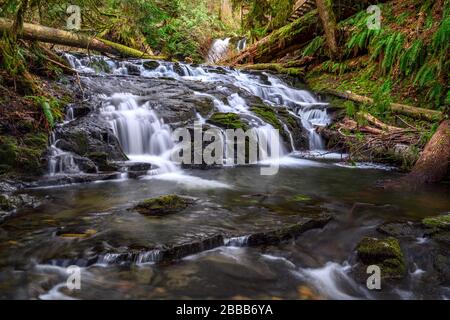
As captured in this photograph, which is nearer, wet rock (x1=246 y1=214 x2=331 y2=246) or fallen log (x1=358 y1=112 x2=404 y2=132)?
wet rock (x1=246 y1=214 x2=331 y2=246)

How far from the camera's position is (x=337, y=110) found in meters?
10.5

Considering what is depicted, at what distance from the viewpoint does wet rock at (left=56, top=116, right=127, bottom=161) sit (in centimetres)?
675

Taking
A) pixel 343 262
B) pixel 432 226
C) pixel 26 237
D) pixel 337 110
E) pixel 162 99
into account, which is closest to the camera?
pixel 343 262

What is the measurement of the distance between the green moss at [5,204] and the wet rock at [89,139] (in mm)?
2160

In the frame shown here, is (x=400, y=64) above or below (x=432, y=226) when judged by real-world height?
above

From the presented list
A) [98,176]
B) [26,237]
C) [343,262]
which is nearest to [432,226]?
[343,262]

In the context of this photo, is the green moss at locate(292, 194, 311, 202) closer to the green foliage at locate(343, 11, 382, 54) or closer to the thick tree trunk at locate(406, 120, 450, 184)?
the thick tree trunk at locate(406, 120, 450, 184)

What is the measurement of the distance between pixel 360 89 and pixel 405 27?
7.28 feet

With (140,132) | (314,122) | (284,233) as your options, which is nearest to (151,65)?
(140,132)

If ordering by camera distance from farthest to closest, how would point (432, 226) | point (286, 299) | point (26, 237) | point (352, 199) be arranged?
point (352, 199), point (432, 226), point (26, 237), point (286, 299)

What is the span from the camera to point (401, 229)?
418 cm

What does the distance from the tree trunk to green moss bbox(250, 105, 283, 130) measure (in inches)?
177

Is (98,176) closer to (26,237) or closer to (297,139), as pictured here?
(26,237)

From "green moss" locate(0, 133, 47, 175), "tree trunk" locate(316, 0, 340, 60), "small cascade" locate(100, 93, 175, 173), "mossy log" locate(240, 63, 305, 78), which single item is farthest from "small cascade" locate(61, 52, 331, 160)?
"tree trunk" locate(316, 0, 340, 60)
